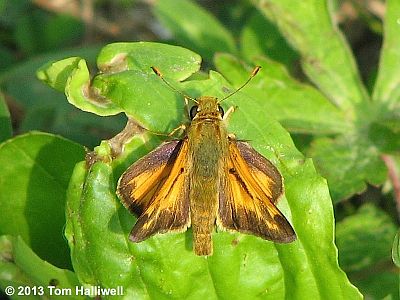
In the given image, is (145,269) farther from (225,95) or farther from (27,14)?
(27,14)

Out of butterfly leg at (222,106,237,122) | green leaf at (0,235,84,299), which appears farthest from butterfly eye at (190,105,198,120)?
green leaf at (0,235,84,299)

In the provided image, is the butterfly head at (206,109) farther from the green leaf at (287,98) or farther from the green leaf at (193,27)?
the green leaf at (193,27)

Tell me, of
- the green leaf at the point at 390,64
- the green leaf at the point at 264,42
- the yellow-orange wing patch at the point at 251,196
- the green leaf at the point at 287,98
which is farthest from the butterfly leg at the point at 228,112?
the green leaf at the point at 264,42

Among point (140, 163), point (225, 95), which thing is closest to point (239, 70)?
point (225, 95)

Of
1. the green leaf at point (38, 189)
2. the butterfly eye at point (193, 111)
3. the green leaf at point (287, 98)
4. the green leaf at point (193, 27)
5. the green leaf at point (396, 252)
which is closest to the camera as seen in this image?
the green leaf at point (396, 252)

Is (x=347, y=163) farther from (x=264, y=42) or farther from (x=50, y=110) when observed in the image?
(x=50, y=110)

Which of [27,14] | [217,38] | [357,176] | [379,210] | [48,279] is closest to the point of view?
[48,279]

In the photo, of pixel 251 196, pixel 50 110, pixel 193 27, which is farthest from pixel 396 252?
pixel 193 27
